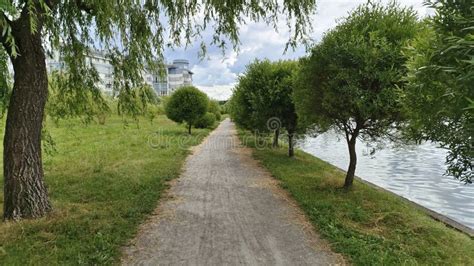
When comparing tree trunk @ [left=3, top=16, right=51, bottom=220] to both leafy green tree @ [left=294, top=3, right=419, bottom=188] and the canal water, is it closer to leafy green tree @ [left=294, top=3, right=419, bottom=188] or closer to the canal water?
leafy green tree @ [left=294, top=3, right=419, bottom=188]

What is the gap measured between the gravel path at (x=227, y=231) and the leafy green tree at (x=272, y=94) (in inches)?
245

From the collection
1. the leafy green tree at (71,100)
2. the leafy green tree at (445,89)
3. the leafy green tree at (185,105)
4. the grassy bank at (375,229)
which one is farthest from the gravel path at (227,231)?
the leafy green tree at (185,105)

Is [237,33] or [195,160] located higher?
[237,33]

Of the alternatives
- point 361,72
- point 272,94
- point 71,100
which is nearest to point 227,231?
point 361,72

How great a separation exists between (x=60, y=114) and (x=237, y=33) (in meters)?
5.11

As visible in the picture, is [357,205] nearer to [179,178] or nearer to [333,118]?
[333,118]

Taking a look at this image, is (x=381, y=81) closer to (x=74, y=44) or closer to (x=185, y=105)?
(x=74, y=44)

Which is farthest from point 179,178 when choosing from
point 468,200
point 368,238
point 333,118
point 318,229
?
point 468,200

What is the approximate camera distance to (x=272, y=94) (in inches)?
618

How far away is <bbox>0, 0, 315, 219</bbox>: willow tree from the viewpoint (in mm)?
6070

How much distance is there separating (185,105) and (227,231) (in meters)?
22.8

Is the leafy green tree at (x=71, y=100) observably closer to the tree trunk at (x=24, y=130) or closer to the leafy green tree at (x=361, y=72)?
the tree trunk at (x=24, y=130)

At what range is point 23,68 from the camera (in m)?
6.05

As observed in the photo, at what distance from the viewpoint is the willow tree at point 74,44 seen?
19.9 feet
